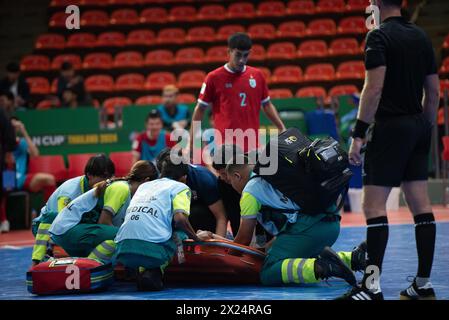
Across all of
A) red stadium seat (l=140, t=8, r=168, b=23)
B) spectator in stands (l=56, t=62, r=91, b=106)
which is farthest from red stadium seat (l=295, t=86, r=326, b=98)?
spectator in stands (l=56, t=62, r=91, b=106)

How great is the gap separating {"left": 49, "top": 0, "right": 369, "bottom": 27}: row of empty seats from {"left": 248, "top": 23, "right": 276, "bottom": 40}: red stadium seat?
40cm

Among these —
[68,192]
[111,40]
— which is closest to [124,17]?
[111,40]

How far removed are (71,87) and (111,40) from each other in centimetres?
416

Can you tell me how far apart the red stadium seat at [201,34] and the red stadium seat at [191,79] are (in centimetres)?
97

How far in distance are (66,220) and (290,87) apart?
1020cm

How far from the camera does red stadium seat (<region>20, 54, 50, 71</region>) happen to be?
17156mm

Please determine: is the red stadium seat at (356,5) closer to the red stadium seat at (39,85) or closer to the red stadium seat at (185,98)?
the red stadium seat at (185,98)

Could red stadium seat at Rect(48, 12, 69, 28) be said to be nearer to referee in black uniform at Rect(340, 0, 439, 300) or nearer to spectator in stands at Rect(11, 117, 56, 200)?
spectator in stands at Rect(11, 117, 56, 200)

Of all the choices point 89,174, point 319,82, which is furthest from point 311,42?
point 89,174

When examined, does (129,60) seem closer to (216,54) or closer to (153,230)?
(216,54)

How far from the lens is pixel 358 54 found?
1625cm

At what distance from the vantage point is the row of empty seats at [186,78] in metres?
16.0

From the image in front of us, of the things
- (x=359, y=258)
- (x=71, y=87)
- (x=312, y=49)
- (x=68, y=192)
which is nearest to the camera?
(x=359, y=258)

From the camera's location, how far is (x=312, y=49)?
1648 cm
